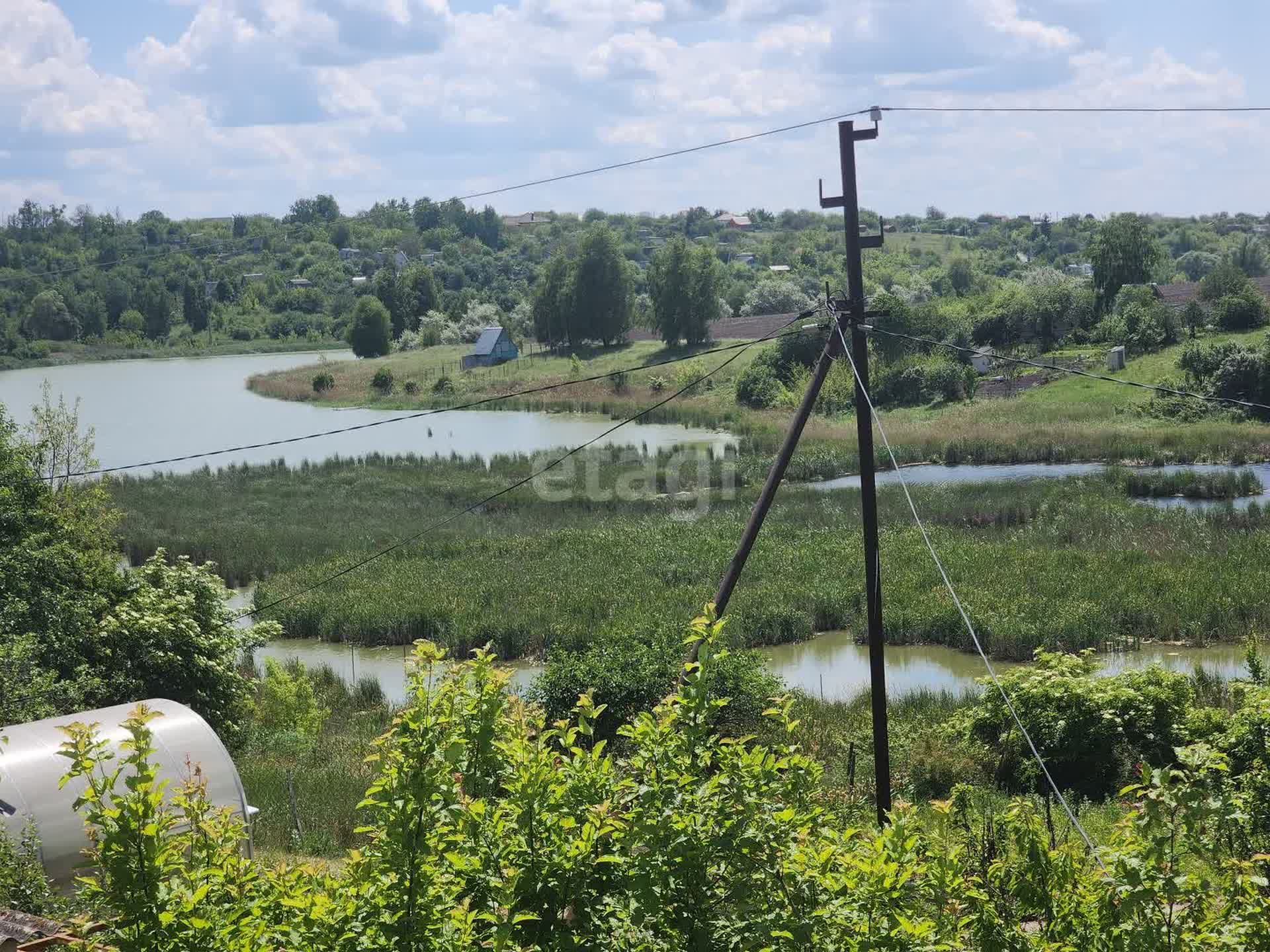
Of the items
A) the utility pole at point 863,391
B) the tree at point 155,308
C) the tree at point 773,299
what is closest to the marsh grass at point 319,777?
the utility pole at point 863,391

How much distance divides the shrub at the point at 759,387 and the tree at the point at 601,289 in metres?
23.4

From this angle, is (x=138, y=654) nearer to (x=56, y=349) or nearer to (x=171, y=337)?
(x=56, y=349)

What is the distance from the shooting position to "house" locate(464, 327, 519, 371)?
267ft

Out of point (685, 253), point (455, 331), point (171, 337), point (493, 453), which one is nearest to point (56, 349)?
point (171, 337)

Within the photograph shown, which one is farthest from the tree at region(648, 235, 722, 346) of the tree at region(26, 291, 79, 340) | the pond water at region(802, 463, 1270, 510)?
the tree at region(26, 291, 79, 340)

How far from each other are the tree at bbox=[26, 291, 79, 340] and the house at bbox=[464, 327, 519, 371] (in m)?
45.4

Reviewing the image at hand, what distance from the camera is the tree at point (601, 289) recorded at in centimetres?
8075

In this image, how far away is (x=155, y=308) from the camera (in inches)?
4614

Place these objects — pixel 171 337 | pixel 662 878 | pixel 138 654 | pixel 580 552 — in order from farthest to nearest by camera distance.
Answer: pixel 171 337 < pixel 580 552 < pixel 138 654 < pixel 662 878

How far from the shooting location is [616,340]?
8425 centimetres

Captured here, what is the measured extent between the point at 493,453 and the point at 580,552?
18.4m

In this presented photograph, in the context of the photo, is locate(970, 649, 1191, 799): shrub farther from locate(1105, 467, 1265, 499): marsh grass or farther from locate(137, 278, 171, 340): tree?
locate(137, 278, 171, 340): tree

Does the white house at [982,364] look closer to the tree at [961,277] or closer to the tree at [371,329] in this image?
the tree at [961,277]

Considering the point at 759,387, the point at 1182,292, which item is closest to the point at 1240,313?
the point at 1182,292
